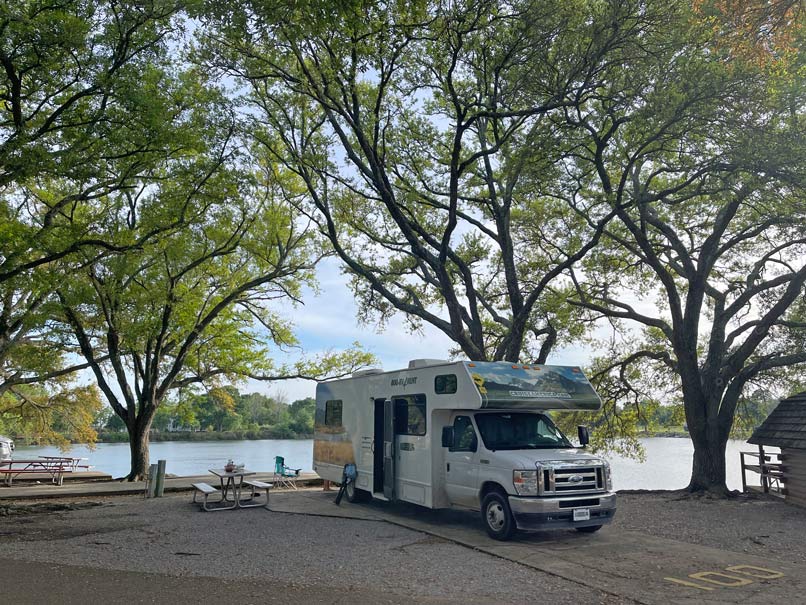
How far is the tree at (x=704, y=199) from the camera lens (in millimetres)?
12094

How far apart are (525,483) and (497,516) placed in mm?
869

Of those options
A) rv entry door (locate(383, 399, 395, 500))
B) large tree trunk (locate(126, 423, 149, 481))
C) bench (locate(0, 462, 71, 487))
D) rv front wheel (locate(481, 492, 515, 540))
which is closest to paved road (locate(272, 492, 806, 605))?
rv front wheel (locate(481, 492, 515, 540))

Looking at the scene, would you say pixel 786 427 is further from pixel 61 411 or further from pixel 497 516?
pixel 61 411

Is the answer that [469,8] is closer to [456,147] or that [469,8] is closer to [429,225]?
[456,147]

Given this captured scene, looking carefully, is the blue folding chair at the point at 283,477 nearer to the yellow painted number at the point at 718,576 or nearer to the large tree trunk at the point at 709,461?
the large tree trunk at the point at 709,461


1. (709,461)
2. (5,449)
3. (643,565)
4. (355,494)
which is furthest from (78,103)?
(5,449)

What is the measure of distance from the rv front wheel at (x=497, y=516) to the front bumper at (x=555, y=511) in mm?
136

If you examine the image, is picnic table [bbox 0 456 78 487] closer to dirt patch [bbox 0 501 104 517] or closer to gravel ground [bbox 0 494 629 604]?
dirt patch [bbox 0 501 104 517]

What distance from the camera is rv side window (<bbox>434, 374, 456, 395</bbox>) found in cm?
1072

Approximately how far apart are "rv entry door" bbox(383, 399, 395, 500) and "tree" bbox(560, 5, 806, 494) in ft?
22.6

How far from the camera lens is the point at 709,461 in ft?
52.7

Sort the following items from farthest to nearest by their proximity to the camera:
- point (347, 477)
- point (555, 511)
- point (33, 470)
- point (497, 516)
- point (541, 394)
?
point (33, 470) → point (347, 477) → point (541, 394) → point (497, 516) → point (555, 511)

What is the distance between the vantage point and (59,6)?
37.7 feet

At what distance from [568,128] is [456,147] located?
2508 millimetres
